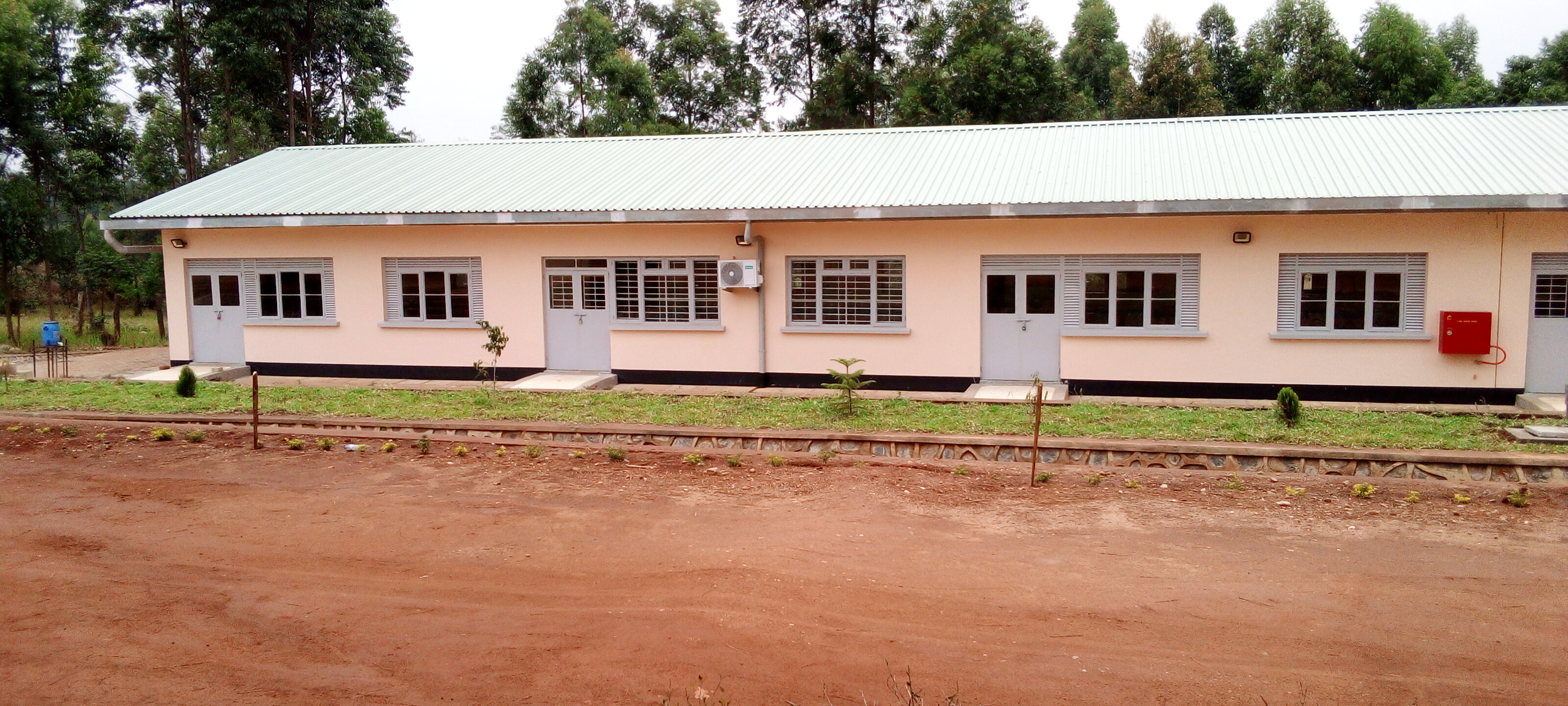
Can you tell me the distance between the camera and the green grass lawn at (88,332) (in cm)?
2352

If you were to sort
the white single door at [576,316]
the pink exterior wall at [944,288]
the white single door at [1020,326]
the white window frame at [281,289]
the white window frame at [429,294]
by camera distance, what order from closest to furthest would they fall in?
the pink exterior wall at [944,288], the white single door at [1020,326], the white single door at [576,316], the white window frame at [429,294], the white window frame at [281,289]

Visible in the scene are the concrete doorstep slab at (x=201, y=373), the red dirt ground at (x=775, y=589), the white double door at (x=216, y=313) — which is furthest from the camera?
the white double door at (x=216, y=313)

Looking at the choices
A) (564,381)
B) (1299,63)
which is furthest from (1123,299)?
(1299,63)

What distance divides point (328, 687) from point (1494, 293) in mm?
12942

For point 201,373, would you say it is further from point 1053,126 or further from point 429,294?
point 1053,126

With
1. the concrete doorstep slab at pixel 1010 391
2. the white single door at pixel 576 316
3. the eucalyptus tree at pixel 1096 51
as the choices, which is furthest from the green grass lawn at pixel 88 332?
the eucalyptus tree at pixel 1096 51

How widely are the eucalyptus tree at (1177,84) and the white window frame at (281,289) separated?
21591 millimetres

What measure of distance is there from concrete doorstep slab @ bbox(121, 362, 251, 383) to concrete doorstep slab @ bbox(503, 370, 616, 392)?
4.84m

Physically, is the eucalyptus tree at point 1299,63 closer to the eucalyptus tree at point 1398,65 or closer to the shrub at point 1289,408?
the eucalyptus tree at point 1398,65

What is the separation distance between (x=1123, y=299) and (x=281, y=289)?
1244 cm

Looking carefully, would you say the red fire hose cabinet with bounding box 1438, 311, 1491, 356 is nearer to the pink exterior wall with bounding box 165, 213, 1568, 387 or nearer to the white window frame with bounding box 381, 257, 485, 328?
the pink exterior wall with bounding box 165, 213, 1568, 387

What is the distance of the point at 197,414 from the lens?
39.2 feet

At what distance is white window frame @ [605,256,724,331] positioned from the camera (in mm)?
14664

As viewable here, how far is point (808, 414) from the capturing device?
463 inches
